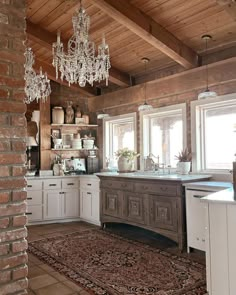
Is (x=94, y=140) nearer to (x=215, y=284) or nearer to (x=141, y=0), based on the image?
(x=141, y=0)

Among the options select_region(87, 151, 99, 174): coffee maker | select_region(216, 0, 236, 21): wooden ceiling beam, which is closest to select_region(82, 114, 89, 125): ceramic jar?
select_region(87, 151, 99, 174): coffee maker

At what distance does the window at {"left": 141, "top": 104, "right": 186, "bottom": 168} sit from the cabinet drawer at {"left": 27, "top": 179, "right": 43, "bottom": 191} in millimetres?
2017

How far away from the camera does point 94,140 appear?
6328mm

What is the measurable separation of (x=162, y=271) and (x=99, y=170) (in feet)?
11.2

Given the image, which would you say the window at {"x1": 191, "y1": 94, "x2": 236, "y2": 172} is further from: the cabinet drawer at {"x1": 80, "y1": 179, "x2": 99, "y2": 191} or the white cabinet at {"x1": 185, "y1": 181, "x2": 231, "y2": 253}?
the cabinet drawer at {"x1": 80, "y1": 179, "x2": 99, "y2": 191}

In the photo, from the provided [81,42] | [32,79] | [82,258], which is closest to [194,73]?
[81,42]

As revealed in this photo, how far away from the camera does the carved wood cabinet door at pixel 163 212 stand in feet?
12.3

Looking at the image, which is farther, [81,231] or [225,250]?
[81,231]

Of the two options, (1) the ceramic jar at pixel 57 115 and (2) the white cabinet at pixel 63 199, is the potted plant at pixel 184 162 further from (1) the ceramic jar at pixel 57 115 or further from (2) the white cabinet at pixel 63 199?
(1) the ceramic jar at pixel 57 115

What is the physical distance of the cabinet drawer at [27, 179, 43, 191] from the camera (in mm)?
5262

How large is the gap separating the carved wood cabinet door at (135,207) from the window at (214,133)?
99 centimetres

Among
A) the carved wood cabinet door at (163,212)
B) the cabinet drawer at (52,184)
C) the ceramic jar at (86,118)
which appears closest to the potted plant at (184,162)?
the carved wood cabinet door at (163,212)

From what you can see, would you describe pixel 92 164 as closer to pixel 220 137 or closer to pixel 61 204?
pixel 61 204

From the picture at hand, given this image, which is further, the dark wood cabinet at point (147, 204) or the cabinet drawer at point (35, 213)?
the cabinet drawer at point (35, 213)
